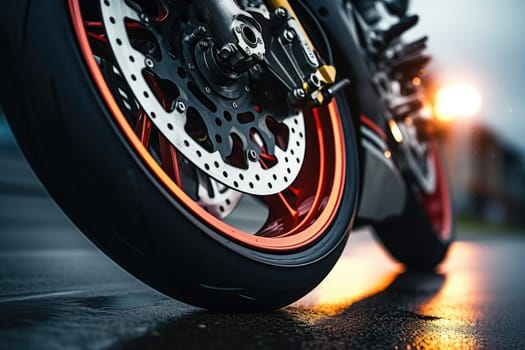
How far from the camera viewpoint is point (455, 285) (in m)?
2.54

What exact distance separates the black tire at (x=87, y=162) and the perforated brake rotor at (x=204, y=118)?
0.50 feet

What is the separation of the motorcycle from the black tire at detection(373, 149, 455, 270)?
19.0 inches

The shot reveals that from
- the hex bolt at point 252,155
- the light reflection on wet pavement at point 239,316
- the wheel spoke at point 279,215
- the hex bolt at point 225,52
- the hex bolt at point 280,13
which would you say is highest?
the hex bolt at point 280,13

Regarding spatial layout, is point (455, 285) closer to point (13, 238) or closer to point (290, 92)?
point (290, 92)

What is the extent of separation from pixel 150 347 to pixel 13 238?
2.40 m

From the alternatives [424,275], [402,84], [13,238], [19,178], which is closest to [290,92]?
[402,84]

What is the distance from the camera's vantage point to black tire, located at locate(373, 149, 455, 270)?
8.58 feet

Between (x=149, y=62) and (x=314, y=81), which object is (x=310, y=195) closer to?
(x=314, y=81)

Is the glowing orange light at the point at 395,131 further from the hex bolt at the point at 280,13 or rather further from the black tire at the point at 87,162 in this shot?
the black tire at the point at 87,162

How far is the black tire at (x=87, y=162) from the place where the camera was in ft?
3.34

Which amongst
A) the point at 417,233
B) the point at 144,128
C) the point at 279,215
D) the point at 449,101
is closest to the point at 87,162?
the point at 144,128

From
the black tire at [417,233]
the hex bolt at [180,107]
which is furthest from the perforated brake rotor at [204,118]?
the black tire at [417,233]

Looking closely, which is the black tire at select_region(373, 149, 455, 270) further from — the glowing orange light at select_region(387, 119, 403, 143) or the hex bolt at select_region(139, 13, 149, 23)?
the hex bolt at select_region(139, 13, 149, 23)

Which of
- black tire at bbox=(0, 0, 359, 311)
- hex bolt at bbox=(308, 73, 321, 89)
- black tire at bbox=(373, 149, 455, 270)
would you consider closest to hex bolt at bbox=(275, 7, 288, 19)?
hex bolt at bbox=(308, 73, 321, 89)
